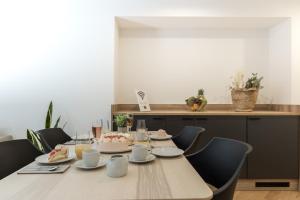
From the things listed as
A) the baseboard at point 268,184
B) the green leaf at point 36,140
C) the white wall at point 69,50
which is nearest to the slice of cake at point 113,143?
the green leaf at point 36,140

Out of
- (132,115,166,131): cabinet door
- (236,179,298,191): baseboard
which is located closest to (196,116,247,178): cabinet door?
(236,179,298,191): baseboard

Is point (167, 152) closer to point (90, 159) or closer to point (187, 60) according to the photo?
point (90, 159)

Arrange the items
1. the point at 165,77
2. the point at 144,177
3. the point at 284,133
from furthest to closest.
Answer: the point at 165,77
the point at 284,133
the point at 144,177

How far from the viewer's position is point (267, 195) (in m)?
3.02

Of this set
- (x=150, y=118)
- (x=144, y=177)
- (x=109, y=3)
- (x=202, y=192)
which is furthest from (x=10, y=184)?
(x=109, y=3)

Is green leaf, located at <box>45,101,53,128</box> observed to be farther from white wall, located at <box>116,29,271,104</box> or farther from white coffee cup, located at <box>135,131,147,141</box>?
white coffee cup, located at <box>135,131,147,141</box>

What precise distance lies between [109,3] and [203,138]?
2.10 metres

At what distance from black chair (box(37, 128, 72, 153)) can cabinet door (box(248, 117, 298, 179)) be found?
2216mm

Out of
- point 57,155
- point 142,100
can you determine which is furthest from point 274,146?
point 57,155

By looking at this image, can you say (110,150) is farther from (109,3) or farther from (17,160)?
(109,3)

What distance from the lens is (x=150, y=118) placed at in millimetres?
3182

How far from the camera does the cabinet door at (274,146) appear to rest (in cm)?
313

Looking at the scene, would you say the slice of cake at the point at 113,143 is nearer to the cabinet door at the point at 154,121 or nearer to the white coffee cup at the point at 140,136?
the white coffee cup at the point at 140,136

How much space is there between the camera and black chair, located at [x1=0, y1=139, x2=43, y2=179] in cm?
153
